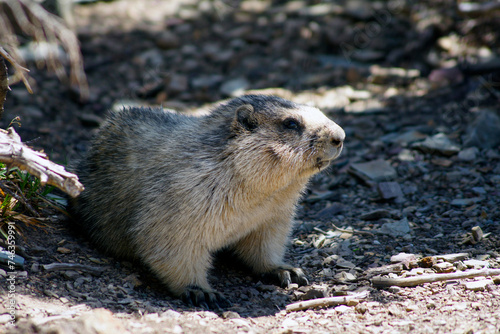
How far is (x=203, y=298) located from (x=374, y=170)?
4.25 m

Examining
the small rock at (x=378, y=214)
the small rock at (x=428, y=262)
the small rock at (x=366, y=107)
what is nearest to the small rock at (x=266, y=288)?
the small rock at (x=428, y=262)

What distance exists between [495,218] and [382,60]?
6.57 metres

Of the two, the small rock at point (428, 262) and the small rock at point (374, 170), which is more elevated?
the small rock at point (428, 262)

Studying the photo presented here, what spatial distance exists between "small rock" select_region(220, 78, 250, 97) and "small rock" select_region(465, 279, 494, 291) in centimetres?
741

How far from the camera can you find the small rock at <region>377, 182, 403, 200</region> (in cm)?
775

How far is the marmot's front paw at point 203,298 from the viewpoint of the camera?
5.50m

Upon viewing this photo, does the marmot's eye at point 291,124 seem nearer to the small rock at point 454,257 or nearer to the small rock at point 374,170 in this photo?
the small rock at point 454,257

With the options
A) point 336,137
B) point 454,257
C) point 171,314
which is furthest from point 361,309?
point 171,314

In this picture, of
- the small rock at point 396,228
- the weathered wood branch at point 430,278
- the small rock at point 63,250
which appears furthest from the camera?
the small rock at point 396,228

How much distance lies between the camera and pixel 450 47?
11773 mm

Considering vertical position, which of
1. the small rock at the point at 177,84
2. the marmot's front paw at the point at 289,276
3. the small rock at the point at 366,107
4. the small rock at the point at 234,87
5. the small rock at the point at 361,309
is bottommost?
the marmot's front paw at the point at 289,276

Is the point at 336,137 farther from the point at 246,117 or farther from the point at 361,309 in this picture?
the point at 361,309

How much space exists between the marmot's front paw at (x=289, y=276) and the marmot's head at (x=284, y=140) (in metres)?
1.31

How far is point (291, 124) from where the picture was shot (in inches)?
221
